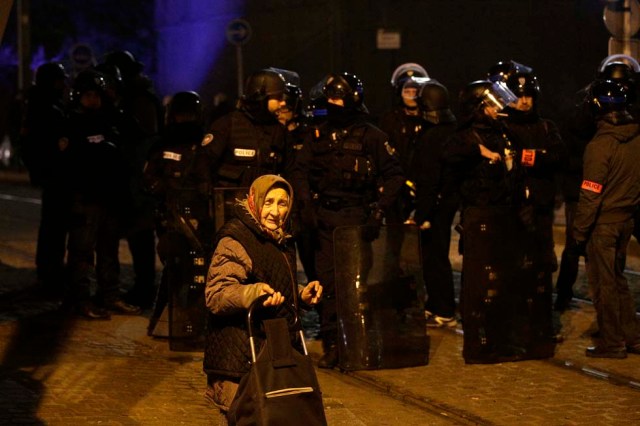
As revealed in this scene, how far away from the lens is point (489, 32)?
83.6 feet

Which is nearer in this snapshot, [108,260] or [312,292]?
[312,292]

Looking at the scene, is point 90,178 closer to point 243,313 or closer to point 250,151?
point 250,151

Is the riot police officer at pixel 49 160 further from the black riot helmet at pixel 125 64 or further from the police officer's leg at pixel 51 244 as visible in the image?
the black riot helmet at pixel 125 64

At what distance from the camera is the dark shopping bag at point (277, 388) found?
17.5ft

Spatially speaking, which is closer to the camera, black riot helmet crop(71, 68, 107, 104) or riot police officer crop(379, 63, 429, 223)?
black riot helmet crop(71, 68, 107, 104)

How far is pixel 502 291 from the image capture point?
9062 mm

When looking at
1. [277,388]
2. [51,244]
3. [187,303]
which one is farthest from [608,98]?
[51,244]

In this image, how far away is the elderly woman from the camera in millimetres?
5770

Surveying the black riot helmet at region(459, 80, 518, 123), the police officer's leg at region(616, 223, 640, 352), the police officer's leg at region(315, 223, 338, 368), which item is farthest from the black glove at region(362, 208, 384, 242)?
the police officer's leg at region(616, 223, 640, 352)

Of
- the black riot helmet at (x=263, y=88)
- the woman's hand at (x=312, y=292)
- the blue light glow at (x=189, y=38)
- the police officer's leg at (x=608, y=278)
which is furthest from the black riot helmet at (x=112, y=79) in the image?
the blue light glow at (x=189, y=38)

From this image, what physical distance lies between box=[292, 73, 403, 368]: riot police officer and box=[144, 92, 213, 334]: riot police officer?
872 mm

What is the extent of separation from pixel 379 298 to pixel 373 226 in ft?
1.73

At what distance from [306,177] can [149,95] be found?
9.84 feet

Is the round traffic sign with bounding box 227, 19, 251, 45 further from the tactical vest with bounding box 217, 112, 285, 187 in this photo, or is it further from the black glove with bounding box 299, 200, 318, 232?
the black glove with bounding box 299, 200, 318, 232
